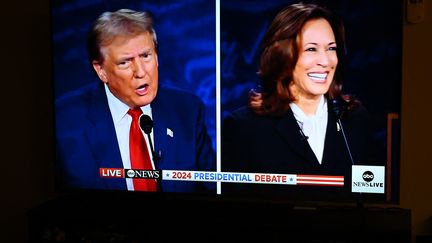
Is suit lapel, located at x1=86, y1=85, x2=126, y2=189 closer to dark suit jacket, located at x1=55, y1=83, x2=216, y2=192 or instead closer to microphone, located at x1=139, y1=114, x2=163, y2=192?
dark suit jacket, located at x1=55, y1=83, x2=216, y2=192

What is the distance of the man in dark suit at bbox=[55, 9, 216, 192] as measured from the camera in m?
2.65

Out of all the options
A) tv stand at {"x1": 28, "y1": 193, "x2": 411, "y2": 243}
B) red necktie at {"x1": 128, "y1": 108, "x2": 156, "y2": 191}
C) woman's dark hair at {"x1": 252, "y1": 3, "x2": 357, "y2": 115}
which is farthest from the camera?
red necktie at {"x1": 128, "y1": 108, "x2": 156, "y2": 191}

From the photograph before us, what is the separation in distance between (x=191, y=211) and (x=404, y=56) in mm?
1408

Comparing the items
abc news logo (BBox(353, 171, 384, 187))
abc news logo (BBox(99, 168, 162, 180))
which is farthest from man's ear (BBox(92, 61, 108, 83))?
abc news logo (BBox(353, 171, 384, 187))

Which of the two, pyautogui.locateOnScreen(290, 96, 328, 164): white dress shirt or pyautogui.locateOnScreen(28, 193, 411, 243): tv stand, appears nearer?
pyautogui.locateOnScreen(28, 193, 411, 243): tv stand

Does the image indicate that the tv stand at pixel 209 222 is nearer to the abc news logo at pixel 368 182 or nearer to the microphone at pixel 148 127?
the abc news logo at pixel 368 182

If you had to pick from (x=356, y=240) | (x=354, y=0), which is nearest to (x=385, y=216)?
(x=356, y=240)

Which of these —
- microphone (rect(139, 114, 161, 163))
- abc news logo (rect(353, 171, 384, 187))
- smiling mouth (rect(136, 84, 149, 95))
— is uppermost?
smiling mouth (rect(136, 84, 149, 95))

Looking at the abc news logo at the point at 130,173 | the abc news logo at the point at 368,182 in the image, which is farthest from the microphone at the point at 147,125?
the abc news logo at the point at 368,182

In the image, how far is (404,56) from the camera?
266 centimetres

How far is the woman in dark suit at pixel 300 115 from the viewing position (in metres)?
2.49

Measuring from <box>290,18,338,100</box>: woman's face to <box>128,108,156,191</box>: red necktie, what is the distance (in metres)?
0.88

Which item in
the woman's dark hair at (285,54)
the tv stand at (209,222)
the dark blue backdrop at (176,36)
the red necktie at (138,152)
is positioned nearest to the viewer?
the tv stand at (209,222)

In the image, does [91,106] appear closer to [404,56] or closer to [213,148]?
[213,148]
